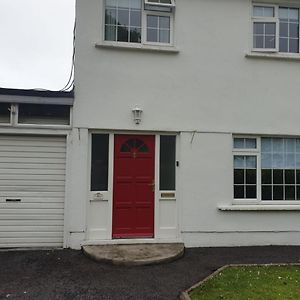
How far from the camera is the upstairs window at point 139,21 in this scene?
838 centimetres

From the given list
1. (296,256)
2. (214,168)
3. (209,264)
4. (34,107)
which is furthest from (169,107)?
(296,256)

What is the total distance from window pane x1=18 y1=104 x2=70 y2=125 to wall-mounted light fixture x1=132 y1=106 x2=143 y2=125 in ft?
4.79

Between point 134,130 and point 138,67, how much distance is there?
1.44m

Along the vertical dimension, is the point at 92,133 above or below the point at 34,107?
below

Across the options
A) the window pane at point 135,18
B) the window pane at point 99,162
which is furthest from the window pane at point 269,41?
the window pane at point 99,162

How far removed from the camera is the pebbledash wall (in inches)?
316

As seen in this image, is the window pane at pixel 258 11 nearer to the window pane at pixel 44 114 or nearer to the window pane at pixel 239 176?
the window pane at pixel 239 176

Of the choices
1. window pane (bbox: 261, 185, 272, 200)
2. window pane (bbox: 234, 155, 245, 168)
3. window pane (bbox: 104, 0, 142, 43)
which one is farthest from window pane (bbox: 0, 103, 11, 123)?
window pane (bbox: 261, 185, 272, 200)

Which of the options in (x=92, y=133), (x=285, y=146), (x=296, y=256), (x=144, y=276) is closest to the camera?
(x=144, y=276)

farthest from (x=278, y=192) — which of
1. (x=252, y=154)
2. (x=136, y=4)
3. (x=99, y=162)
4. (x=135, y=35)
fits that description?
(x=136, y=4)

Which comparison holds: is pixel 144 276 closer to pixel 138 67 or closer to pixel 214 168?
pixel 214 168

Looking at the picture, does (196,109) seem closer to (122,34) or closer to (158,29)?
(158,29)

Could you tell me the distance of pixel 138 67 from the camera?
827 centimetres

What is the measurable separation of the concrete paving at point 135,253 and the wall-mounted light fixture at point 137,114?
2.71m
